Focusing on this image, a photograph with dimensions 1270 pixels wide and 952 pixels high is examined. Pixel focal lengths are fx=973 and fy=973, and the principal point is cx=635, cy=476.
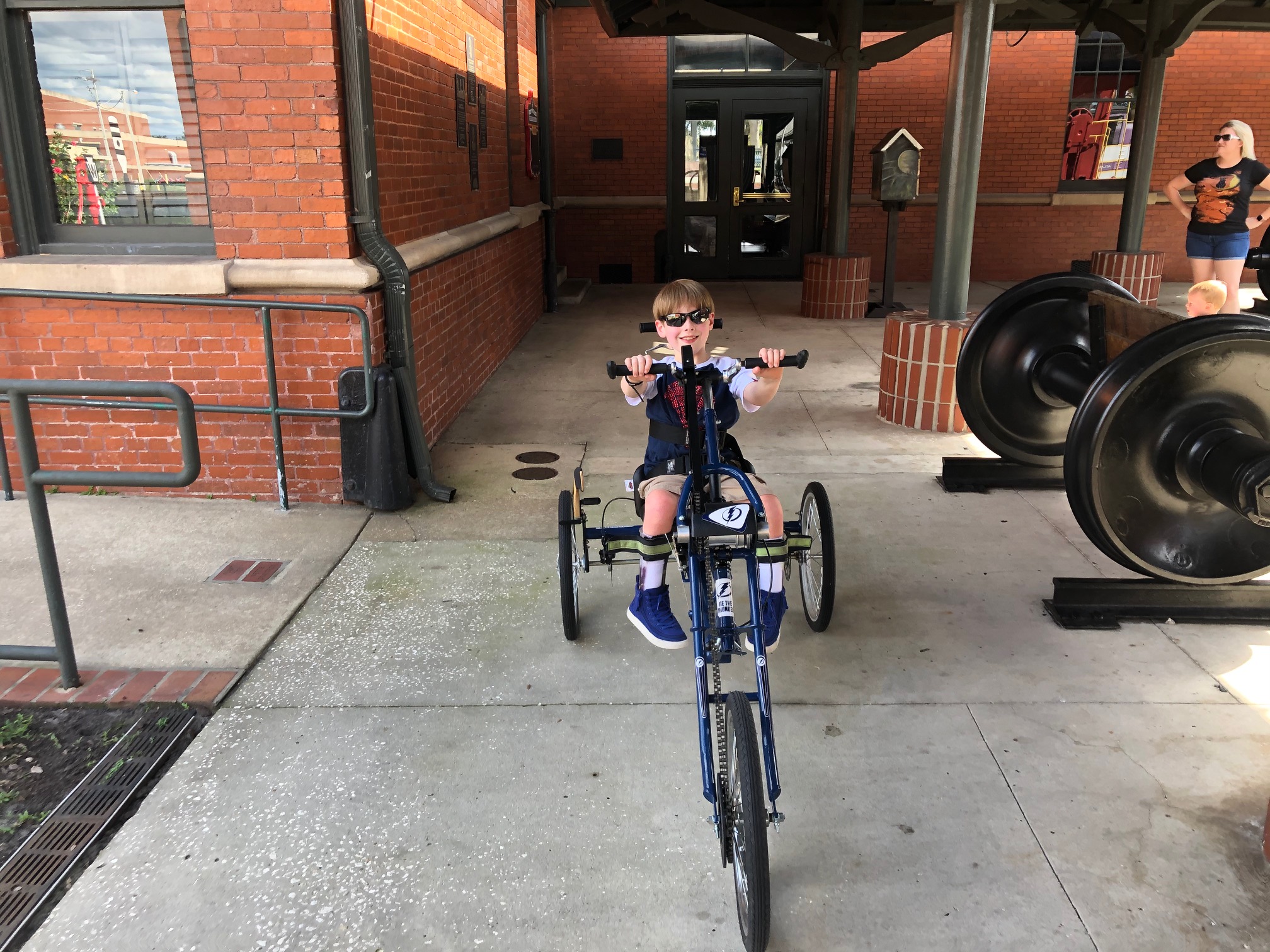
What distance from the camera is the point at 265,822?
2.73 metres

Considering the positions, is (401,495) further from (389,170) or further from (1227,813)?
(1227,813)

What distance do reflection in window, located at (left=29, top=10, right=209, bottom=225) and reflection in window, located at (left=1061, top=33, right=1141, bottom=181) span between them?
1356 centimetres

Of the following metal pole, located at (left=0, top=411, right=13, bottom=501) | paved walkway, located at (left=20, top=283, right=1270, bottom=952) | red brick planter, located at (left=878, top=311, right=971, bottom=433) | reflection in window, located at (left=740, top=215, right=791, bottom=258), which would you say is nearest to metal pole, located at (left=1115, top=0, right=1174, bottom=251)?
reflection in window, located at (left=740, top=215, right=791, bottom=258)

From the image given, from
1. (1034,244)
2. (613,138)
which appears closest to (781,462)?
(613,138)

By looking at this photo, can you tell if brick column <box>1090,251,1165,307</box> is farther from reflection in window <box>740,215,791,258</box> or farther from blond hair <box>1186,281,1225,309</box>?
blond hair <box>1186,281,1225,309</box>

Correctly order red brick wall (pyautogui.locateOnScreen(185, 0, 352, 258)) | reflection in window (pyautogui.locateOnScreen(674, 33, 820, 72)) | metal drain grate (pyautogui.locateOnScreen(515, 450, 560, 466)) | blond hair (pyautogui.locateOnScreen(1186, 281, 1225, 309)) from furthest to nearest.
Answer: reflection in window (pyautogui.locateOnScreen(674, 33, 820, 72)) → metal drain grate (pyautogui.locateOnScreen(515, 450, 560, 466)) → red brick wall (pyautogui.locateOnScreen(185, 0, 352, 258)) → blond hair (pyautogui.locateOnScreen(1186, 281, 1225, 309))

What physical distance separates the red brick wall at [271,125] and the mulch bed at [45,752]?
252 cm

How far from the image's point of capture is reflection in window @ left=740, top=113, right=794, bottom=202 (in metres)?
14.5

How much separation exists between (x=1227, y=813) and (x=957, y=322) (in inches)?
171

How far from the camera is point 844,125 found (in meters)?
11.2

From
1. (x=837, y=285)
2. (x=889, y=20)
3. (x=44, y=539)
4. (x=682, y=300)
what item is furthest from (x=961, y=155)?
(x=889, y=20)

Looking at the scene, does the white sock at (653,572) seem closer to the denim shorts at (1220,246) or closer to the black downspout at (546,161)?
the denim shorts at (1220,246)

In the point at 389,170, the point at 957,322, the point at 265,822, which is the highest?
the point at 389,170

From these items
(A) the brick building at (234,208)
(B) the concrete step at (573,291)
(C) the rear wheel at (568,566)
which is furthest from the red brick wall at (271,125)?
(B) the concrete step at (573,291)
